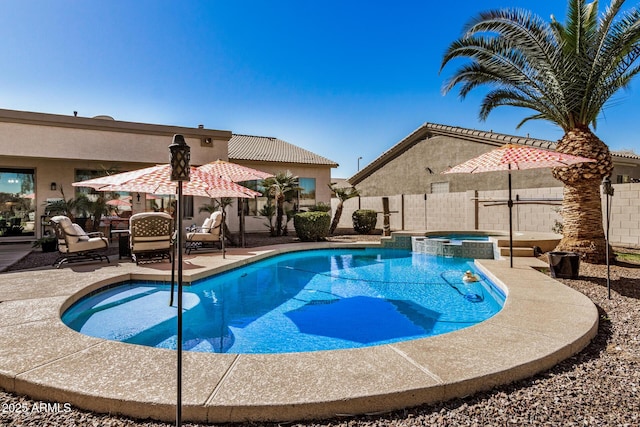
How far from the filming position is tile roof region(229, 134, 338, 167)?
19.3 metres

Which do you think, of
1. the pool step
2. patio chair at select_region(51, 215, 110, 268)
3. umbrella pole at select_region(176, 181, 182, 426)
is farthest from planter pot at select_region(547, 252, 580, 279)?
patio chair at select_region(51, 215, 110, 268)

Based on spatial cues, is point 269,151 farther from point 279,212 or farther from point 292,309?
point 292,309

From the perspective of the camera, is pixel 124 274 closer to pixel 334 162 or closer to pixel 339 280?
pixel 339 280

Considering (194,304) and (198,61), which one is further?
(198,61)

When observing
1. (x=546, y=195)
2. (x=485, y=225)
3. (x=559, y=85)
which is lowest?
(x=485, y=225)

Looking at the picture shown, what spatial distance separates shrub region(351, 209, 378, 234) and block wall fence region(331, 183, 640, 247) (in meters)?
1.37

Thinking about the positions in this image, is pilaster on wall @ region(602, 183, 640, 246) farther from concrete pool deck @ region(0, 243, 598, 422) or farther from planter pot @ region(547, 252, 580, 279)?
concrete pool deck @ region(0, 243, 598, 422)

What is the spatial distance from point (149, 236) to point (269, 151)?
13335 millimetres

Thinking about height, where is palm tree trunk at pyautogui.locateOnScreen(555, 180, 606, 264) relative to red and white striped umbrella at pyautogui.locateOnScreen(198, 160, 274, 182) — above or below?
below

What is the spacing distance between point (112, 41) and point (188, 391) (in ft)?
43.6

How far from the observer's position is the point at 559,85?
8086 mm

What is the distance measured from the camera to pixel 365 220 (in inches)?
706

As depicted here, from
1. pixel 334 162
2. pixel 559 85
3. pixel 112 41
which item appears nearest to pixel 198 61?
pixel 112 41

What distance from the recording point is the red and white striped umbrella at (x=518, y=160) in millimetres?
6535
